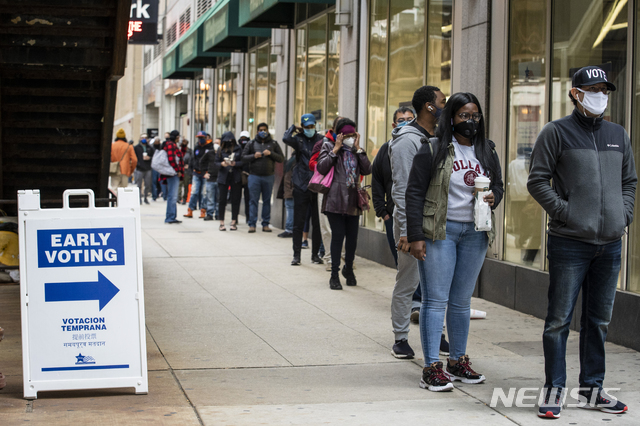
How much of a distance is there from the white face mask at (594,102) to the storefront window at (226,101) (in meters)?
18.5

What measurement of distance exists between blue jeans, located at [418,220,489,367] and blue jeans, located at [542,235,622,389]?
0.56m

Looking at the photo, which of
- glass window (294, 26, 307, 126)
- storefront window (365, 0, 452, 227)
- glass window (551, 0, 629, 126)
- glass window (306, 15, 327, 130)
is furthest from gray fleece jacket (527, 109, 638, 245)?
glass window (294, 26, 307, 126)

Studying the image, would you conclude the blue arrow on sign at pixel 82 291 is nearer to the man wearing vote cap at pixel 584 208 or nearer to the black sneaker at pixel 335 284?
the man wearing vote cap at pixel 584 208

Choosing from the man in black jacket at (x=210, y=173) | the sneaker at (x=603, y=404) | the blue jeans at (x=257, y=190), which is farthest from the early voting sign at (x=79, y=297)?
the man in black jacket at (x=210, y=173)

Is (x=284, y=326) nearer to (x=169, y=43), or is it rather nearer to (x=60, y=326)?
(x=60, y=326)

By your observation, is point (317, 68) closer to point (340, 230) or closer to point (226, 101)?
point (340, 230)

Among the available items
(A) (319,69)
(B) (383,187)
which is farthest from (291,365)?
(A) (319,69)

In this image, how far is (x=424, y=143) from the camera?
5.39 m

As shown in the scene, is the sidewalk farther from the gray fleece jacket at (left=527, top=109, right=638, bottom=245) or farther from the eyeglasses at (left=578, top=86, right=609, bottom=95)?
the eyeglasses at (left=578, top=86, right=609, bottom=95)

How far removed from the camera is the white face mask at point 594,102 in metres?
4.81

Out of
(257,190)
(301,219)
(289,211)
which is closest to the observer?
(301,219)

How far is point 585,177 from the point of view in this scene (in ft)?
15.9

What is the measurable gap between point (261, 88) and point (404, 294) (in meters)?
14.3

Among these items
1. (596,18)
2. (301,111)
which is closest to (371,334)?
(596,18)
